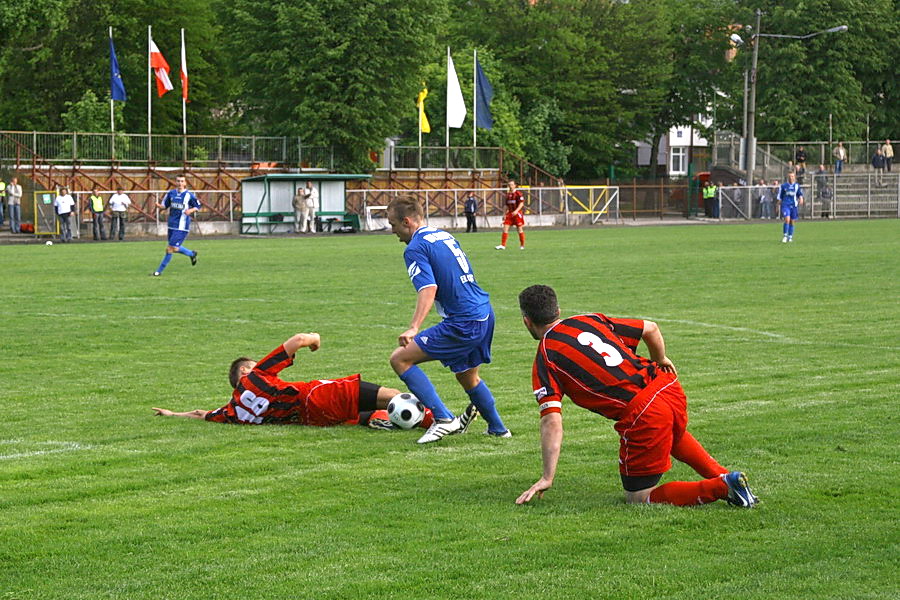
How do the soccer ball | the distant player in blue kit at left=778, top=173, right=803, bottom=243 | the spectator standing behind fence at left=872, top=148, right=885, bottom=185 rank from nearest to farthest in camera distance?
the soccer ball, the distant player in blue kit at left=778, top=173, right=803, bottom=243, the spectator standing behind fence at left=872, top=148, right=885, bottom=185

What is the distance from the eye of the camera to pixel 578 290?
837 inches

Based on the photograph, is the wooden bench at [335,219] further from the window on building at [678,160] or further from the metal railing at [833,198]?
the window on building at [678,160]

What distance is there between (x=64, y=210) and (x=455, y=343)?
34.9 meters

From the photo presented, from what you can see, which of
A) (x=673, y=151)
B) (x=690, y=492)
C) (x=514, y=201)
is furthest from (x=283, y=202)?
(x=673, y=151)

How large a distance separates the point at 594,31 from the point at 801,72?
12.2m

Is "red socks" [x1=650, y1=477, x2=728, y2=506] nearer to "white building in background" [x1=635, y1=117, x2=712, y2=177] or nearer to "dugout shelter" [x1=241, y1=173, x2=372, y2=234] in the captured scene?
"dugout shelter" [x1=241, y1=173, x2=372, y2=234]

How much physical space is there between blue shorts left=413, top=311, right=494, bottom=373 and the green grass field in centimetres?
57

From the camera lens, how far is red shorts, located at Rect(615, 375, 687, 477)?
707 cm

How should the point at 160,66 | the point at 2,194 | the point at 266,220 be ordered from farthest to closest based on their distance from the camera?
the point at 160,66, the point at 266,220, the point at 2,194

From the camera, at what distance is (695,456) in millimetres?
7355

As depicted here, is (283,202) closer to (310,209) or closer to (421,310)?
(310,209)

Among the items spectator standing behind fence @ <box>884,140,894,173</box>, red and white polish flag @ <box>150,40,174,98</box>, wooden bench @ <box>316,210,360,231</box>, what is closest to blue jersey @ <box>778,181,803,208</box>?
wooden bench @ <box>316,210,360,231</box>

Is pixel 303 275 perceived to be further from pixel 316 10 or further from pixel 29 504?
pixel 316 10

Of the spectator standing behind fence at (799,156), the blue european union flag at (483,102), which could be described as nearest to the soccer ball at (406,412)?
the blue european union flag at (483,102)
